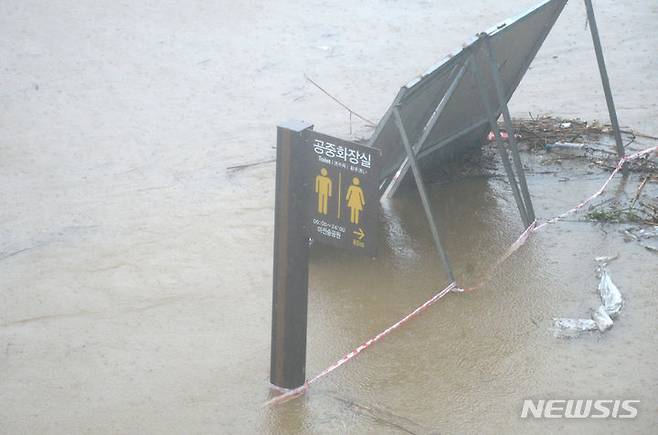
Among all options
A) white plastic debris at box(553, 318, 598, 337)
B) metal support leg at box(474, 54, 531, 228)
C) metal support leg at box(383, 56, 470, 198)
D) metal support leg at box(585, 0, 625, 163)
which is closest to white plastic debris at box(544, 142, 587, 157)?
metal support leg at box(585, 0, 625, 163)

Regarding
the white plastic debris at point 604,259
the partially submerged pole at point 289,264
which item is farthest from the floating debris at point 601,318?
the partially submerged pole at point 289,264

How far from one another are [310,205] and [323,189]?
5.3 inches

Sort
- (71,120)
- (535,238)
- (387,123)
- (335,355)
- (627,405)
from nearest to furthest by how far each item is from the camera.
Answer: (627,405), (335,355), (387,123), (535,238), (71,120)

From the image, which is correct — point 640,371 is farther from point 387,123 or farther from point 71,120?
point 71,120

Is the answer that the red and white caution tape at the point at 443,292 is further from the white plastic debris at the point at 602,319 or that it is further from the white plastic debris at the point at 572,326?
the white plastic debris at the point at 602,319

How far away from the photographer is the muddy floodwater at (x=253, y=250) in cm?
535

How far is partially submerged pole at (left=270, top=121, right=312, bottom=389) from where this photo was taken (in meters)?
4.82

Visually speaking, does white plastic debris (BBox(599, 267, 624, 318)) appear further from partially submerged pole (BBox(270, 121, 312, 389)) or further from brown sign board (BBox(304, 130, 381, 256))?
partially submerged pole (BBox(270, 121, 312, 389))

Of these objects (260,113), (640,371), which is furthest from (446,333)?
(260,113)

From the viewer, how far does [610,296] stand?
612 centimetres

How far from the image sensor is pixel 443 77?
21.2 ft

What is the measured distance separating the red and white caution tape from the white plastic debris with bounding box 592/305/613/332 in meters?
0.86

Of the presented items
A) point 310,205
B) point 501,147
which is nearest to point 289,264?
point 310,205

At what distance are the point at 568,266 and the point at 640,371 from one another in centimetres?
132
